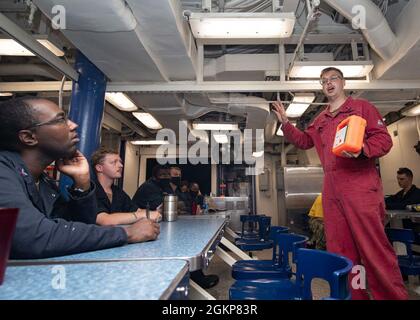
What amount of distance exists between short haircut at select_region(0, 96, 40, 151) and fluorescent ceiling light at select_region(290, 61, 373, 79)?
2244 millimetres

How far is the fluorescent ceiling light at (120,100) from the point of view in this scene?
3332 mm

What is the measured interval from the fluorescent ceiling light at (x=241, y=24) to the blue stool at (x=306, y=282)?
1.68 meters

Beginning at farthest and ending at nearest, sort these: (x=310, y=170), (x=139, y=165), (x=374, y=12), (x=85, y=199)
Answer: (x=139, y=165), (x=310, y=170), (x=374, y=12), (x=85, y=199)

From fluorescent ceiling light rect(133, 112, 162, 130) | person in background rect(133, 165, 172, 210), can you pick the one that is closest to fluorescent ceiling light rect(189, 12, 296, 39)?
person in background rect(133, 165, 172, 210)

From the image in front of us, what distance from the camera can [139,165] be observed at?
7344mm

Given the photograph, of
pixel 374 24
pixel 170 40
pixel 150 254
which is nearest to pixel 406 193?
pixel 374 24

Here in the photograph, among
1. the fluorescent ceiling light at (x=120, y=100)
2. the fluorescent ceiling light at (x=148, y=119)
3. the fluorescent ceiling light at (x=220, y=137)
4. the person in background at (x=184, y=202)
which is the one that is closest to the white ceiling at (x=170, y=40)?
the fluorescent ceiling light at (x=120, y=100)

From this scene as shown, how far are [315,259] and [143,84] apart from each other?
96.6 inches

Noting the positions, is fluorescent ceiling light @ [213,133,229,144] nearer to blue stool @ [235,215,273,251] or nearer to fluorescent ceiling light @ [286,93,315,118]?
fluorescent ceiling light @ [286,93,315,118]

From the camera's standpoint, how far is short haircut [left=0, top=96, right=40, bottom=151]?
910 millimetres

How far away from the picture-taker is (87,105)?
2.35 metres

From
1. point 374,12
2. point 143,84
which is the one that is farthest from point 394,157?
point 143,84

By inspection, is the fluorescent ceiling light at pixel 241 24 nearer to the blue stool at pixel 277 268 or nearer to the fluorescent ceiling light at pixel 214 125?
the blue stool at pixel 277 268
